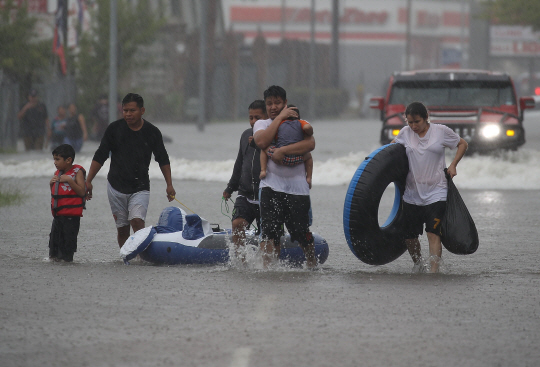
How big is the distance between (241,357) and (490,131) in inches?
541

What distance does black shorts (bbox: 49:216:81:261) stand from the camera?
8.58 meters

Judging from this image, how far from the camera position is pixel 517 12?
3150 centimetres

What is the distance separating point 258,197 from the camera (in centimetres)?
815

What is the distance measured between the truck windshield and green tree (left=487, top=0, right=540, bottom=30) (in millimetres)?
13035

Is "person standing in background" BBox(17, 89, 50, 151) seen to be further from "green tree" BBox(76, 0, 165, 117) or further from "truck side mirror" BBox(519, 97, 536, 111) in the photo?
"truck side mirror" BBox(519, 97, 536, 111)

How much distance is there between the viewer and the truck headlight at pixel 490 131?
18016 millimetres

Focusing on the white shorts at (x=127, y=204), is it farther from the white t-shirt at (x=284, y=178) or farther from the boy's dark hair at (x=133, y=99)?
the white t-shirt at (x=284, y=178)

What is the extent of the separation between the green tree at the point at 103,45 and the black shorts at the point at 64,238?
78.0 feet

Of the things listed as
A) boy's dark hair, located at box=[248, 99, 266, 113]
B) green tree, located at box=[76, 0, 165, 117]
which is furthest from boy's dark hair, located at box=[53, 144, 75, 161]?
green tree, located at box=[76, 0, 165, 117]

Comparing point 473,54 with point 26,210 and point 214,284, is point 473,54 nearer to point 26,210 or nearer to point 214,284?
point 26,210

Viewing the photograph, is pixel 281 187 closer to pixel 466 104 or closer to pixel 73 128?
pixel 466 104

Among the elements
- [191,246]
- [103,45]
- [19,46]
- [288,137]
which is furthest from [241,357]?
[103,45]

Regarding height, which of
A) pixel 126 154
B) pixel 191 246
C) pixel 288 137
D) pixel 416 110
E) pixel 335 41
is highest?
pixel 335 41

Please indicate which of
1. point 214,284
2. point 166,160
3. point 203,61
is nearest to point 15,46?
point 203,61
